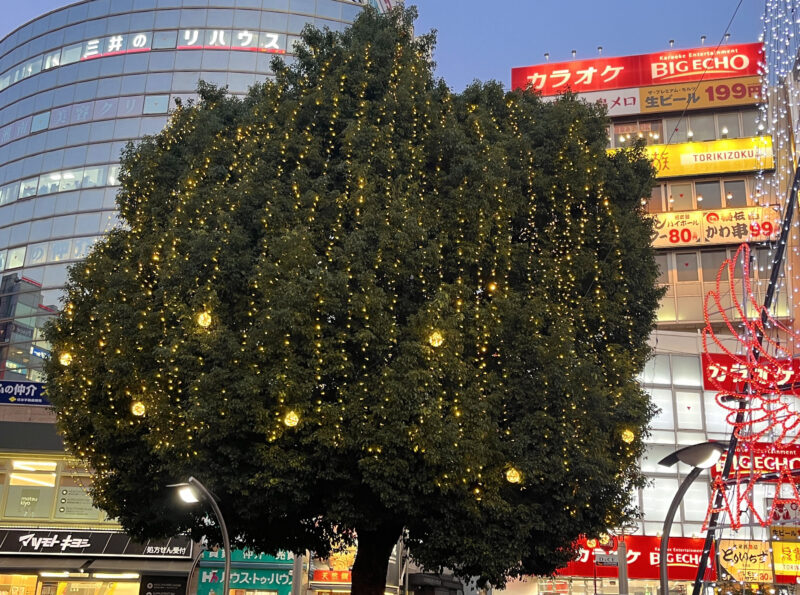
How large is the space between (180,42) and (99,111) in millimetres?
6039

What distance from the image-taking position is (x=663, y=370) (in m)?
30.9

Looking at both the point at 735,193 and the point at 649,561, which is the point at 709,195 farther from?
the point at 649,561

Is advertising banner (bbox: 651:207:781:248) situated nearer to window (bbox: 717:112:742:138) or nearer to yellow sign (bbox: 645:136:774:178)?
yellow sign (bbox: 645:136:774:178)

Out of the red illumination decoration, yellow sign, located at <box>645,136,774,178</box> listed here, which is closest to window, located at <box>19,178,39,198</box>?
yellow sign, located at <box>645,136,774,178</box>

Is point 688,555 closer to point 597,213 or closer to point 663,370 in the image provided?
point 663,370

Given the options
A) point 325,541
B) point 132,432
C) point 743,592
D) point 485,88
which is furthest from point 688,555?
point 132,432

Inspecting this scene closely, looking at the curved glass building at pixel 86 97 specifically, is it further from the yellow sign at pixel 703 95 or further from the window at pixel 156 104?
the yellow sign at pixel 703 95

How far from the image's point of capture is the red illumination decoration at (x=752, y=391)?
42.7 ft

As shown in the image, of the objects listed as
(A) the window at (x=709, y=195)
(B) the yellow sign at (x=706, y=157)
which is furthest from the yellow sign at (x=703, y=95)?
(A) the window at (x=709, y=195)

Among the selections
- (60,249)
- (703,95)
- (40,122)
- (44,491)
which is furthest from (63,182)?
(703,95)

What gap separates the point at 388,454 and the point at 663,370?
75.4 feet

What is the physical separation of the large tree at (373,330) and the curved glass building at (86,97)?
25.5 m

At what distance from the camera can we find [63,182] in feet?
128

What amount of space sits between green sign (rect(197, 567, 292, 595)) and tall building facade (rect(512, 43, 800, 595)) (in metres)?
11.3
